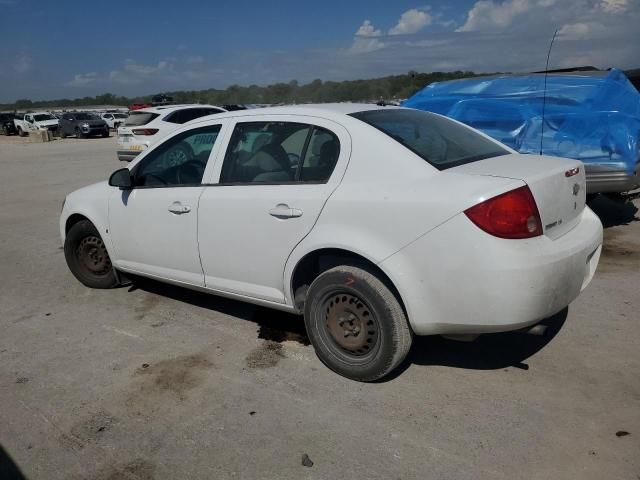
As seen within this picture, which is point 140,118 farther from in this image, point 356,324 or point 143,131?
point 356,324

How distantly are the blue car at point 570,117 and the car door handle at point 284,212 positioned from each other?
3858 mm

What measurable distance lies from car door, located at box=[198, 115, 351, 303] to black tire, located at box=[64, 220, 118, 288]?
1550 millimetres

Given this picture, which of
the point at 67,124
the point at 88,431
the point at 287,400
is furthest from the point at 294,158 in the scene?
the point at 67,124

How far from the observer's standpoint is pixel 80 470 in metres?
2.69

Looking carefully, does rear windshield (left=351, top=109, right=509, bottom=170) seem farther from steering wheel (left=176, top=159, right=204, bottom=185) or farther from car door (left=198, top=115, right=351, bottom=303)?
steering wheel (left=176, top=159, right=204, bottom=185)

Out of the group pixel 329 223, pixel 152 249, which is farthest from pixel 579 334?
pixel 152 249

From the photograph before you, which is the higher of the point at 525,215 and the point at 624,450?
the point at 525,215

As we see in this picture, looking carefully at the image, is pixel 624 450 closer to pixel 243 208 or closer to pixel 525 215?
pixel 525 215

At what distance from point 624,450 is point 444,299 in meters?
1.09

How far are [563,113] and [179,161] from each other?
169 inches

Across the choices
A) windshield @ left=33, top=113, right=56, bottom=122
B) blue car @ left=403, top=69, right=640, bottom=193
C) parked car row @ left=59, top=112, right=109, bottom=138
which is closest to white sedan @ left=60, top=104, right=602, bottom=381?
blue car @ left=403, top=69, right=640, bottom=193

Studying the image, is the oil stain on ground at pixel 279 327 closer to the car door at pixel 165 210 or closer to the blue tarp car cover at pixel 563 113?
the car door at pixel 165 210

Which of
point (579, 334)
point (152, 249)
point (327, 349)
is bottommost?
point (579, 334)

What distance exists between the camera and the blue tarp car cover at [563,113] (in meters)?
5.82
